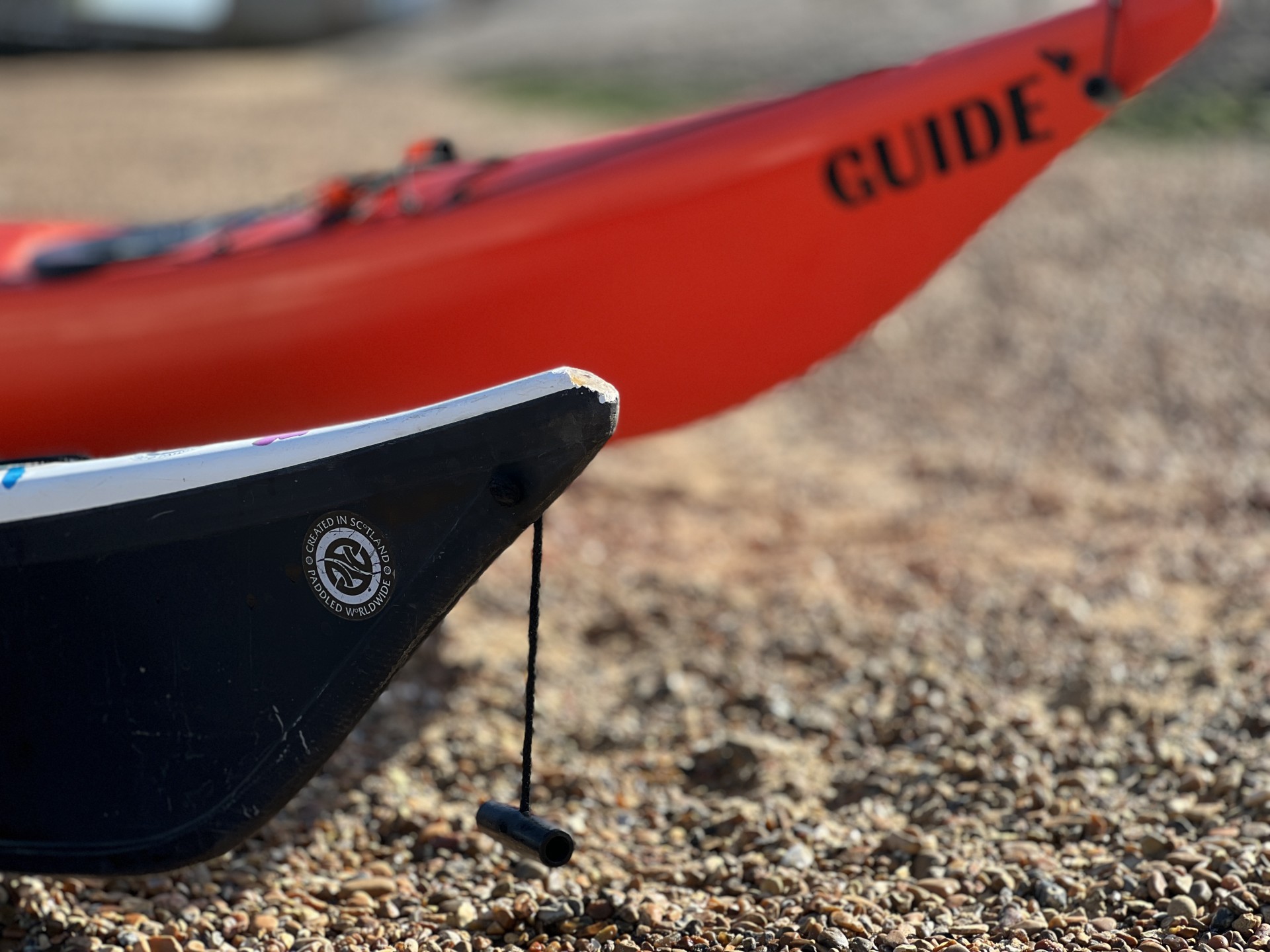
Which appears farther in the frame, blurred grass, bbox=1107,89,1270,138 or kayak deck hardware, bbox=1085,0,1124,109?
blurred grass, bbox=1107,89,1270,138

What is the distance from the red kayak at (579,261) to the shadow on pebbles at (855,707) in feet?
2.90

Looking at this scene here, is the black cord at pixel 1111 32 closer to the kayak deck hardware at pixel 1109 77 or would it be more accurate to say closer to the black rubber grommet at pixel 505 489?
the kayak deck hardware at pixel 1109 77

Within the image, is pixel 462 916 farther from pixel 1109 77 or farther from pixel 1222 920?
pixel 1109 77

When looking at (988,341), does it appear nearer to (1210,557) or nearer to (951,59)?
(1210,557)

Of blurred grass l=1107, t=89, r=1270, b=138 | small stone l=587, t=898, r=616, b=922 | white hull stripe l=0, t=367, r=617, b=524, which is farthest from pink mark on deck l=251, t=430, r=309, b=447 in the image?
blurred grass l=1107, t=89, r=1270, b=138

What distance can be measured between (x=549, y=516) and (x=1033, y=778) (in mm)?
2228

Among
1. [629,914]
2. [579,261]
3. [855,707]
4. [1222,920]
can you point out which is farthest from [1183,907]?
[579,261]

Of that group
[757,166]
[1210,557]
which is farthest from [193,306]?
[1210,557]

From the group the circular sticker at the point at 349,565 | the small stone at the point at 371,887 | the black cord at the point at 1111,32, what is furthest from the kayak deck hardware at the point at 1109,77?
the small stone at the point at 371,887

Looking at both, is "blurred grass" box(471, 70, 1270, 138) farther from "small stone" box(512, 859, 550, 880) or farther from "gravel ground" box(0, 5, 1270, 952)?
"small stone" box(512, 859, 550, 880)

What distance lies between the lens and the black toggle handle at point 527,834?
2.04 meters

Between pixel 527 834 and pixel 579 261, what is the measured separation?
5.17ft

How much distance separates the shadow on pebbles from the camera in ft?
7.38

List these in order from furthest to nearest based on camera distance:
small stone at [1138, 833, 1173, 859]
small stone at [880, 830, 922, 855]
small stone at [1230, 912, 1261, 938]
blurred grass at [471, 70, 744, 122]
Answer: blurred grass at [471, 70, 744, 122] < small stone at [880, 830, 922, 855] < small stone at [1138, 833, 1173, 859] < small stone at [1230, 912, 1261, 938]
